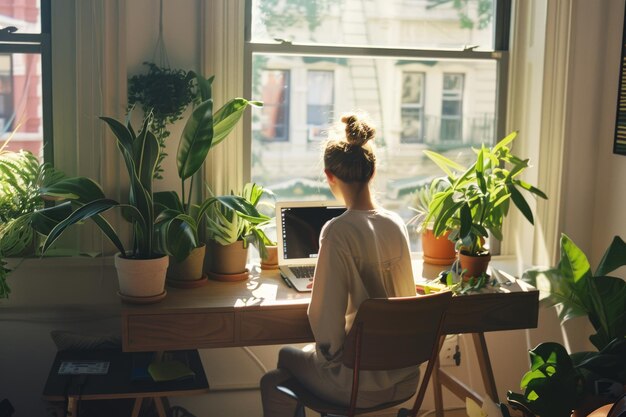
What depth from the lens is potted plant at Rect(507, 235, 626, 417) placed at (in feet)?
9.37

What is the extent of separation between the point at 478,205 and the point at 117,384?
152 centimetres

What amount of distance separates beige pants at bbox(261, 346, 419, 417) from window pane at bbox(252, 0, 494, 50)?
4.51 ft

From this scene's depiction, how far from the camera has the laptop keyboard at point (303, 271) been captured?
3229 mm

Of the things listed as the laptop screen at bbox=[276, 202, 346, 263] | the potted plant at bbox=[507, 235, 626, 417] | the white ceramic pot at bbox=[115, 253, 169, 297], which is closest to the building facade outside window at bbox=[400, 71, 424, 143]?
the laptop screen at bbox=[276, 202, 346, 263]

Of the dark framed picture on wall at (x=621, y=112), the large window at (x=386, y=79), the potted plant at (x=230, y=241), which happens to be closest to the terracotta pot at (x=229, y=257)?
the potted plant at (x=230, y=241)

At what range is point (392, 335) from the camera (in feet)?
8.50

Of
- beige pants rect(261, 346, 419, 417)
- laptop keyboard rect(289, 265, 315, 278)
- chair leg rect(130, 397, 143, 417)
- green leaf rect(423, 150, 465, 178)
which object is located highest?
green leaf rect(423, 150, 465, 178)

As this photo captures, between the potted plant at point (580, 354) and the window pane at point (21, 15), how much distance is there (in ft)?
7.28

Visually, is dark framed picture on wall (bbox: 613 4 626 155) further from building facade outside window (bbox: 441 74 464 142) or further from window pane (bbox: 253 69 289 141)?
window pane (bbox: 253 69 289 141)

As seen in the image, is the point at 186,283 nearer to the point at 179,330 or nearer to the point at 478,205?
the point at 179,330

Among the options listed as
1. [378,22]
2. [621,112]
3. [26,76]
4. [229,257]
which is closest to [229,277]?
[229,257]

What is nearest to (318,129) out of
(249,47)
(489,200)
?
(249,47)

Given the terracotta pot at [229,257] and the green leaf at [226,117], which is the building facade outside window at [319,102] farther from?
the terracotta pot at [229,257]

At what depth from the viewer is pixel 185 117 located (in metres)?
3.30
